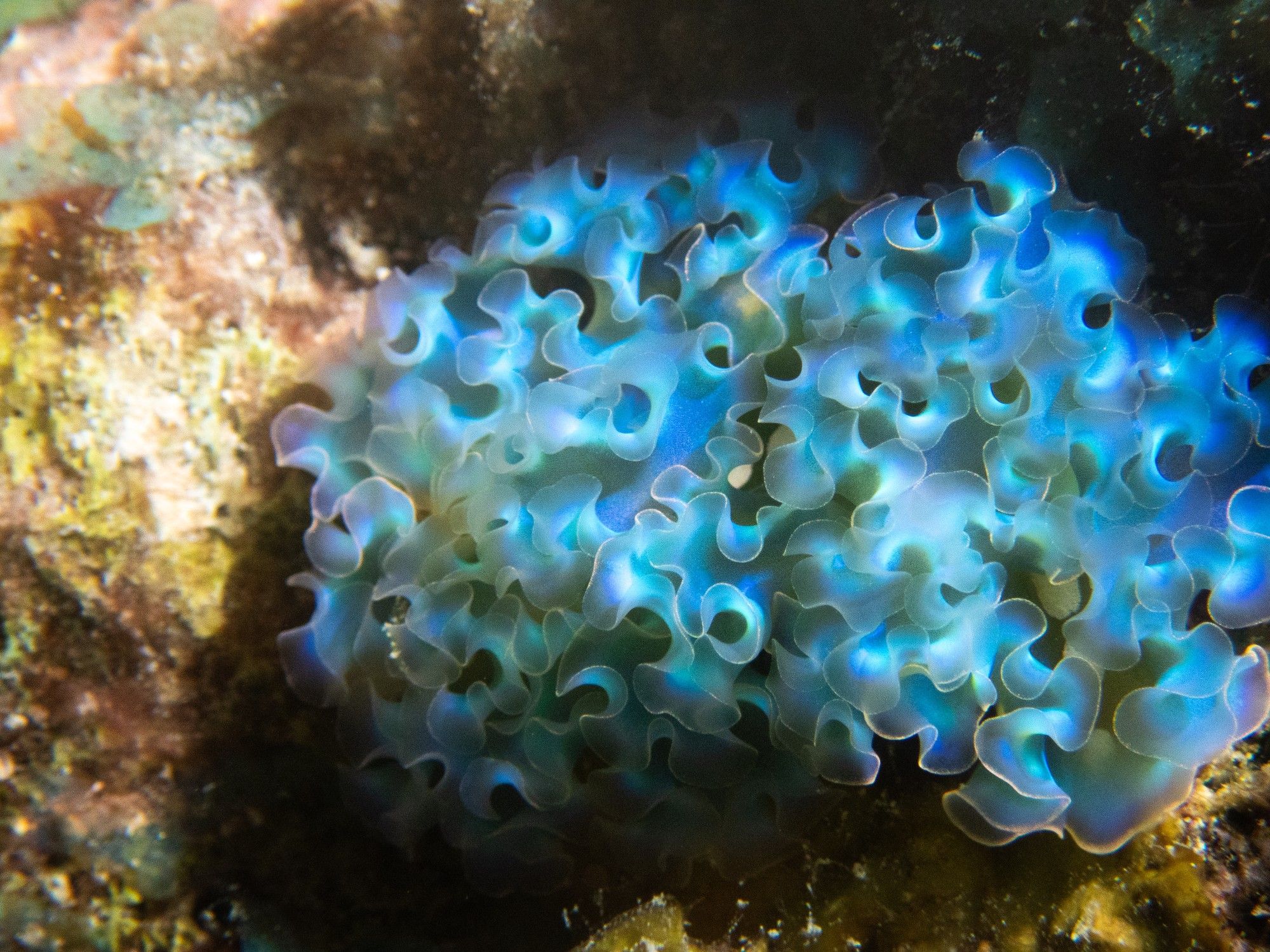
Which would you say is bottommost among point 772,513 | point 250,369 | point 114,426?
point 114,426

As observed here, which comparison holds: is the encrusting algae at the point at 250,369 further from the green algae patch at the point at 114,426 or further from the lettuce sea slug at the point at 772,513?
the lettuce sea slug at the point at 772,513

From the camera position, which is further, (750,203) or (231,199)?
(231,199)

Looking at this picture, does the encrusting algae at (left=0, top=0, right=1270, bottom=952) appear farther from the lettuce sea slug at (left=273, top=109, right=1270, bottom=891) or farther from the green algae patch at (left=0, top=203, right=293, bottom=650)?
the lettuce sea slug at (left=273, top=109, right=1270, bottom=891)

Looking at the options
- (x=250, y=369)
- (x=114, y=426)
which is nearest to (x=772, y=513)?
(x=250, y=369)

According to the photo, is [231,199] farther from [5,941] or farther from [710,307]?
[5,941]

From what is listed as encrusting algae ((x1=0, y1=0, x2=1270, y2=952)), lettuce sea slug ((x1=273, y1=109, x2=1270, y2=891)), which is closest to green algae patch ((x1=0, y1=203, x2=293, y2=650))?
encrusting algae ((x1=0, y1=0, x2=1270, y2=952))

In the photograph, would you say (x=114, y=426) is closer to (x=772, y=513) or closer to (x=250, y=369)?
(x=250, y=369)

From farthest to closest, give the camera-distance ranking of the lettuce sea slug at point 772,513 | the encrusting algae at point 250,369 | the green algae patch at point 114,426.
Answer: the green algae patch at point 114,426, the encrusting algae at point 250,369, the lettuce sea slug at point 772,513

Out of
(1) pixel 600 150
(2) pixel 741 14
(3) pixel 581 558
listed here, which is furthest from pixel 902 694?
(2) pixel 741 14

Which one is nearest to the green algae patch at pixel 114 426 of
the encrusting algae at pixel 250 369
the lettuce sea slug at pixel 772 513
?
the encrusting algae at pixel 250 369
